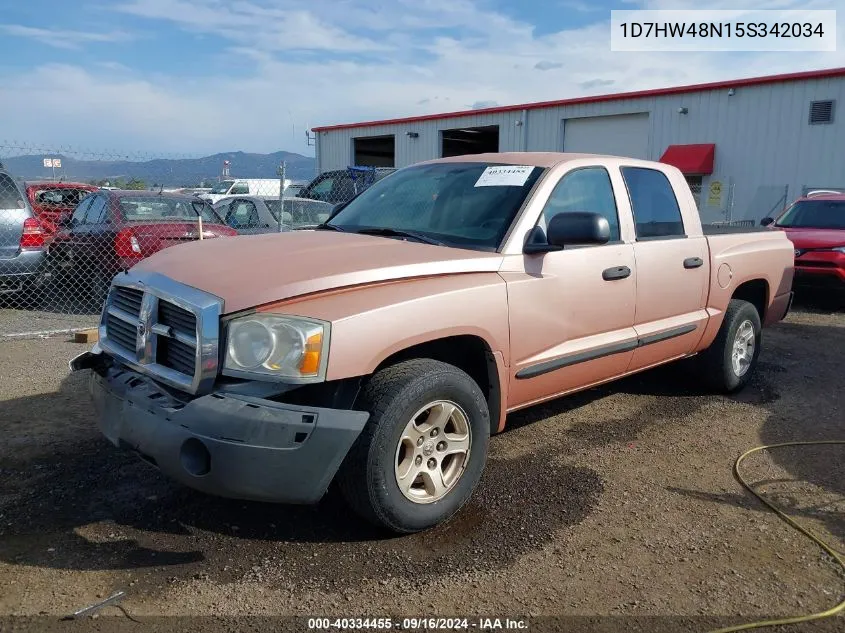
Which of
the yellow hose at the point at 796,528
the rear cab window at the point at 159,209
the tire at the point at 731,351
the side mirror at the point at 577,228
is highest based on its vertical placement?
the side mirror at the point at 577,228

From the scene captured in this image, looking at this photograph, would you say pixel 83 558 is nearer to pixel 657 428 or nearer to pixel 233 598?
pixel 233 598

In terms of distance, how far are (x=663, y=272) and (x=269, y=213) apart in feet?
26.1

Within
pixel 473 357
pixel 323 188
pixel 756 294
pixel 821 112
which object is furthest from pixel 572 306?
pixel 821 112

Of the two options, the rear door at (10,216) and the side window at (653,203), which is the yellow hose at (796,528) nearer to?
the side window at (653,203)

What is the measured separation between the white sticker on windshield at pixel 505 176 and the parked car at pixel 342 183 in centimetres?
1127

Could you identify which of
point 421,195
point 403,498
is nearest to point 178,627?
point 403,498

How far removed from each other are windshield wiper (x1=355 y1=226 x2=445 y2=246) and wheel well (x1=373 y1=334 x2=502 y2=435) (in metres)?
0.59

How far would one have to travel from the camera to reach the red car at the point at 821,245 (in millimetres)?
9992

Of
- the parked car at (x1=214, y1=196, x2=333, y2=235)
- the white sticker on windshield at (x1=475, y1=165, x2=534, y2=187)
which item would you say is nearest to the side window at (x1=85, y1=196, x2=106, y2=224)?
the parked car at (x1=214, y1=196, x2=333, y2=235)

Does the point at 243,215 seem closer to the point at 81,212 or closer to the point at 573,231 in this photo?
the point at 81,212

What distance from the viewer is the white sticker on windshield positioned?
13.9 ft

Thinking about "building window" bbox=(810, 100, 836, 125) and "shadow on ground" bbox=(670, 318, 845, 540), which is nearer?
"shadow on ground" bbox=(670, 318, 845, 540)

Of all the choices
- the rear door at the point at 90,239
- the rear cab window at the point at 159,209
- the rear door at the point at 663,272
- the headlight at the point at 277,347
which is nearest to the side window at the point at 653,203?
the rear door at the point at 663,272

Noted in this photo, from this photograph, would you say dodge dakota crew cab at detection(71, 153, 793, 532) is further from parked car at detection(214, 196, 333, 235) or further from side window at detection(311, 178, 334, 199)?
side window at detection(311, 178, 334, 199)
